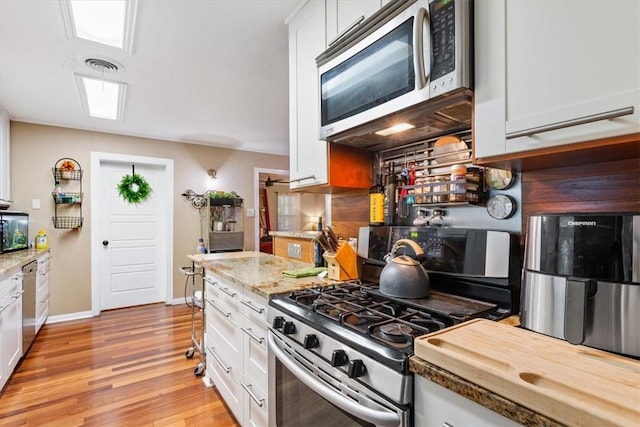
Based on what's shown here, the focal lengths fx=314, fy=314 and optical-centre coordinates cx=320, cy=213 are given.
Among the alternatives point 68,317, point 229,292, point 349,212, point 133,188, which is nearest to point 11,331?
point 68,317

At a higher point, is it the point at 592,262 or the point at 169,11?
the point at 169,11

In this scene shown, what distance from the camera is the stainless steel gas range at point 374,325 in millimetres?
794

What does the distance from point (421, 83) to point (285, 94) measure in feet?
6.88

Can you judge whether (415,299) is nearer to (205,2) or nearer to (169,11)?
(205,2)

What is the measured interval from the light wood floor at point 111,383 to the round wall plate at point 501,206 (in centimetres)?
184

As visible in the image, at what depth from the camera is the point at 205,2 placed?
65.3 inches

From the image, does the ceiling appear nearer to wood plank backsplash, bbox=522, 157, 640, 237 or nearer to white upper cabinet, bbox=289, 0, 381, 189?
white upper cabinet, bbox=289, 0, 381, 189

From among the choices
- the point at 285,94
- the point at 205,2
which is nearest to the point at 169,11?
the point at 205,2

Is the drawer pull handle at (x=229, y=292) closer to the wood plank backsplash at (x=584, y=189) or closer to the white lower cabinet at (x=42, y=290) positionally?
the wood plank backsplash at (x=584, y=189)

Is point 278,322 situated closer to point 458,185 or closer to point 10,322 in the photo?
point 458,185

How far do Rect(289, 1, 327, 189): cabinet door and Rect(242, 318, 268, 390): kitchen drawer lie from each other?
80 centimetres

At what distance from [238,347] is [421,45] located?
1618 millimetres

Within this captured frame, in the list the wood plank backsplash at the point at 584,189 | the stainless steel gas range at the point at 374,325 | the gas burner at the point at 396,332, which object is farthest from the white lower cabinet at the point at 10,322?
the wood plank backsplash at the point at 584,189

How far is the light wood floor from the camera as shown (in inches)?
76.4
